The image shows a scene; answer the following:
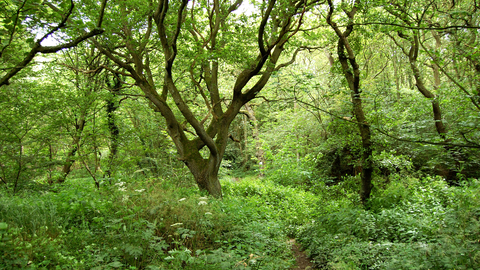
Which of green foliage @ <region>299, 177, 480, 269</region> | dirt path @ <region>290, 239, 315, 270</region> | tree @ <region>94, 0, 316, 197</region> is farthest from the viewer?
tree @ <region>94, 0, 316, 197</region>

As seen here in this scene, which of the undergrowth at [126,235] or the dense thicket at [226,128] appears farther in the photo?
the dense thicket at [226,128]

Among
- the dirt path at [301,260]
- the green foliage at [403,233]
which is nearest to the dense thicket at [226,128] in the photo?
the green foliage at [403,233]

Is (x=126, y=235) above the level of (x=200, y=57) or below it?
below

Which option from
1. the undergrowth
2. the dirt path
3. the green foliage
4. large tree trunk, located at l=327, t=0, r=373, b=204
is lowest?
the dirt path

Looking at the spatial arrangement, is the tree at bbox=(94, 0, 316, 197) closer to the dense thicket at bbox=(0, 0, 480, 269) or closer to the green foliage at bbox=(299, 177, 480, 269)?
the dense thicket at bbox=(0, 0, 480, 269)

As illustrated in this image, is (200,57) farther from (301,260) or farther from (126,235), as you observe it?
(301,260)

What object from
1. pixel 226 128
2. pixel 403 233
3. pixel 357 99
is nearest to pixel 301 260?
pixel 403 233

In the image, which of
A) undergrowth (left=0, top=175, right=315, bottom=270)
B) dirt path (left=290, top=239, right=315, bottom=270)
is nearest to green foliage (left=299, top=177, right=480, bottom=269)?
dirt path (left=290, top=239, right=315, bottom=270)

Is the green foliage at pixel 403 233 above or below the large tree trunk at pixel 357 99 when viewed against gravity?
below

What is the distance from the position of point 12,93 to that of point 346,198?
9477 mm

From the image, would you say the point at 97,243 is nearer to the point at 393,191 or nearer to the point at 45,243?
the point at 45,243

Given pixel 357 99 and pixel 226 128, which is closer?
pixel 357 99

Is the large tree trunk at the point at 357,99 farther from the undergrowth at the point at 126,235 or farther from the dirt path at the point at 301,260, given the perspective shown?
the undergrowth at the point at 126,235

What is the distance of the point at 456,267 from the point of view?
122 inches
